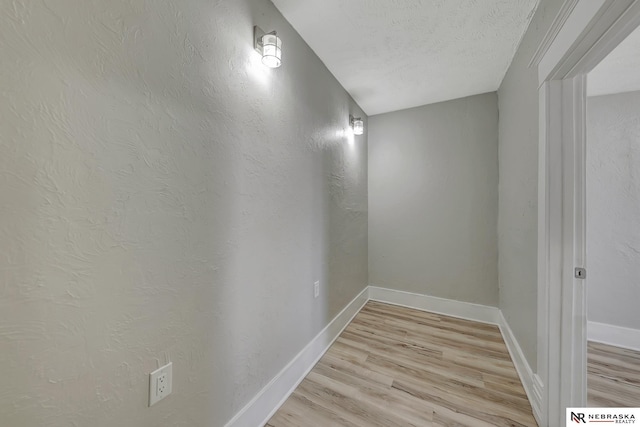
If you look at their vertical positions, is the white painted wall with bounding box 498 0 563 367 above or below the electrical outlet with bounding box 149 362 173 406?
above

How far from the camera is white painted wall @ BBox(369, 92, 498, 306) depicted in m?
2.30

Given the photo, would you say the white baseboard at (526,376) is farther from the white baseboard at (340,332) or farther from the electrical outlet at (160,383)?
the electrical outlet at (160,383)

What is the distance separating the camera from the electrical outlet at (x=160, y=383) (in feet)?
2.61

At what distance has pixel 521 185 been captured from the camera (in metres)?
1.58

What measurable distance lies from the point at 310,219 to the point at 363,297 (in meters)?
1.49

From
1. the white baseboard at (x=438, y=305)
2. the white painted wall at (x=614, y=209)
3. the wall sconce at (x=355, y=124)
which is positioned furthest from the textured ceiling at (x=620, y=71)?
the white baseboard at (x=438, y=305)

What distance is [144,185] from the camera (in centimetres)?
77

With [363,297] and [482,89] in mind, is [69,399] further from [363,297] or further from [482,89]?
[482,89]

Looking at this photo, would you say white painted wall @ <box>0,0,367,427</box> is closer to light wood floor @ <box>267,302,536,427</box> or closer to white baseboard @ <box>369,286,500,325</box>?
light wood floor @ <box>267,302,536,427</box>

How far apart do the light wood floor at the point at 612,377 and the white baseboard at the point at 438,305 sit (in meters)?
0.65

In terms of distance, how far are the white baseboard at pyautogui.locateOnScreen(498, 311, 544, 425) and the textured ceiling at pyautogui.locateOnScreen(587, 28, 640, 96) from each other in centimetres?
206

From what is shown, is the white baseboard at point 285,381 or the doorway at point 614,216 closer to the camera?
the white baseboard at point 285,381

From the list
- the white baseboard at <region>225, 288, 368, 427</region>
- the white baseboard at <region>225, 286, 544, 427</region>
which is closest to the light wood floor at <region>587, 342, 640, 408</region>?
the white baseboard at <region>225, 286, 544, 427</region>

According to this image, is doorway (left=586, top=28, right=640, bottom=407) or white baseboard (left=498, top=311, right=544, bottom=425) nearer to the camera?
white baseboard (left=498, top=311, right=544, bottom=425)
